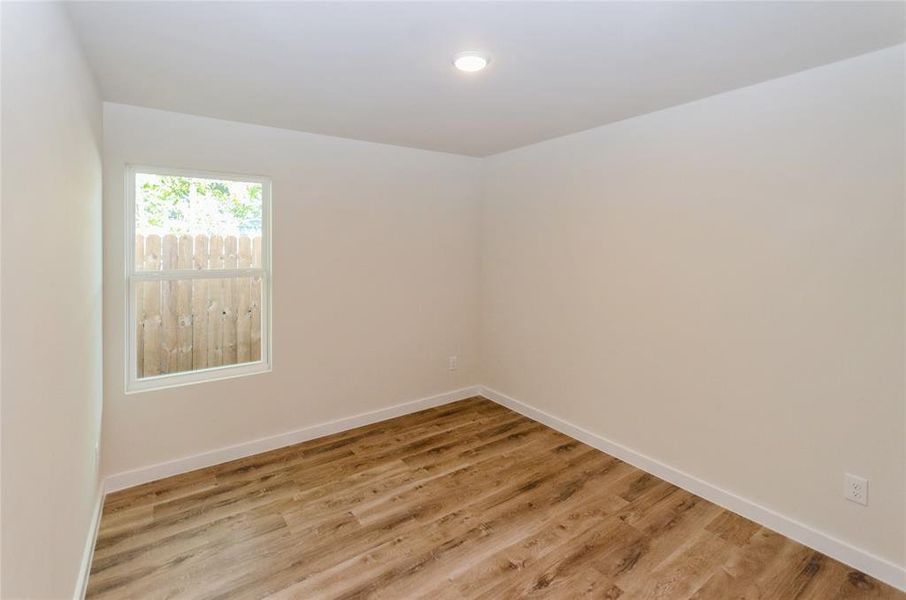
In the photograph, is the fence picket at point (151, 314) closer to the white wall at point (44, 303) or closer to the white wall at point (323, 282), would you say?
the white wall at point (323, 282)

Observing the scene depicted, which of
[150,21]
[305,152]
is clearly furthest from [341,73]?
[305,152]

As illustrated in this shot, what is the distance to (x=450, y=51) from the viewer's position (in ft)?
6.42

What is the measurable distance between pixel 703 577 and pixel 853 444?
0.95 metres

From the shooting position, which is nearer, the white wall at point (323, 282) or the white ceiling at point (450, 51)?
the white ceiling at point (450, 51)

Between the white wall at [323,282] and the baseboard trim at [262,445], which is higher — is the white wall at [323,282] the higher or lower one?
the higher one

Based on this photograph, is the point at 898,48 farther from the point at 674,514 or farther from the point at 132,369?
the point at 132,369

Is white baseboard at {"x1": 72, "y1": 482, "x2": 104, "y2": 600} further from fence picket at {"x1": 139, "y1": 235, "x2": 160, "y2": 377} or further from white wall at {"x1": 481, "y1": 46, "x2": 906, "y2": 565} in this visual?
white wall at {"x1": 481, "y1": 46, "x2": 906, "y2": 565}

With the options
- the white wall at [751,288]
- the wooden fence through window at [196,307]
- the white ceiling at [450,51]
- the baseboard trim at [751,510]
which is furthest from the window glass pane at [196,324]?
the baseboard trim at [751,510]

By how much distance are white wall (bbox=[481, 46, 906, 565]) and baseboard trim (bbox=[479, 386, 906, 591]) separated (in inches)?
1.7

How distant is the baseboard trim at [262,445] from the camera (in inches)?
109

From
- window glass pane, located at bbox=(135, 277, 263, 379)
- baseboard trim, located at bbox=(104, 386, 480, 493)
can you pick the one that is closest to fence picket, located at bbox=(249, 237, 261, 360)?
window glass pane, located at bbox=(135, 277, 263, 379)

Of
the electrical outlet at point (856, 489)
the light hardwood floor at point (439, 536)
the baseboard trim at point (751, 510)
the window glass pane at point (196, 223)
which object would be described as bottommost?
the light hardwood floor at point (439, 536)

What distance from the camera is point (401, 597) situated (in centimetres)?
194

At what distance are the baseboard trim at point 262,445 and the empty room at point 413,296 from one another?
2cm
